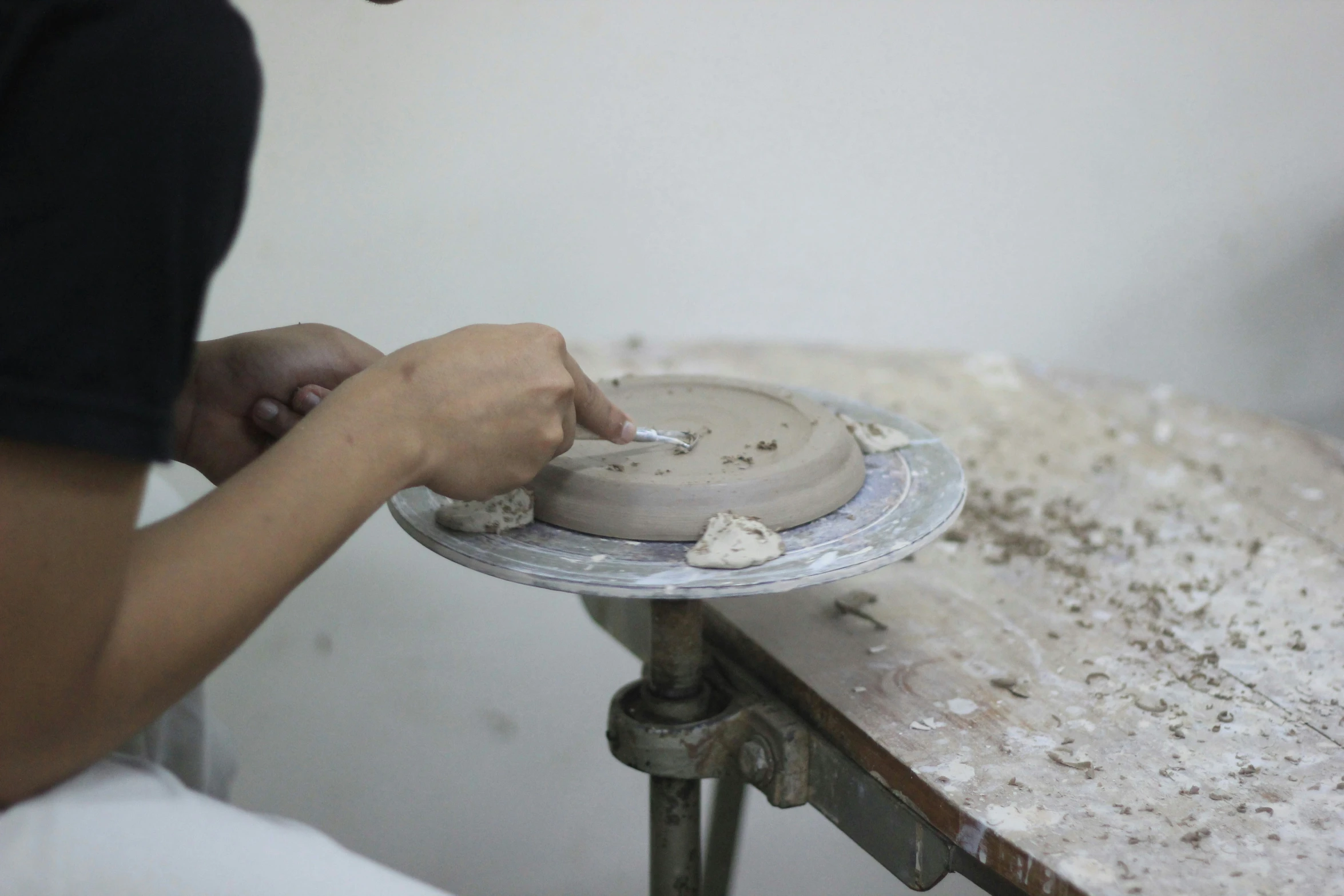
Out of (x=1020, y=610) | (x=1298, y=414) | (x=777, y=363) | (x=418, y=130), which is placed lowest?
(x=1298, y=414)

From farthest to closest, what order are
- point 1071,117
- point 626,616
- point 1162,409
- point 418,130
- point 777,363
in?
1. point 1071,117
2. point 418,130
3. point 777,363
4. point 1162,409
5. point 626,616

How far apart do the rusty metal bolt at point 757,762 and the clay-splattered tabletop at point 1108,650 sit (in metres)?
0.05

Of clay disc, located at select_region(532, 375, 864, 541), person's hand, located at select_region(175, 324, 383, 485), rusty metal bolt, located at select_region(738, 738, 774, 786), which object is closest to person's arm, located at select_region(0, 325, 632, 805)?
clay disc, located at select_region(532, 375, 864, 541)

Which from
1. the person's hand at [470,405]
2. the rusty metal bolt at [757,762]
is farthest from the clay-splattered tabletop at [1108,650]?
the person's hand at [470,405]

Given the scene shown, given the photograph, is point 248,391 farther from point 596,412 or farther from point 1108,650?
point 1108,650

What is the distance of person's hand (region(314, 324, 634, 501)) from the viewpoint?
784 millimetres

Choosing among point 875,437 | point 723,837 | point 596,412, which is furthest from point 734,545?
point 723,837

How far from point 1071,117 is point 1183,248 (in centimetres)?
42

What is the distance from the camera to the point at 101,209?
0.60m

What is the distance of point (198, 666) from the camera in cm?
68

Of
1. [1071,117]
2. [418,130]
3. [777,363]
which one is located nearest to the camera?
[777,363]

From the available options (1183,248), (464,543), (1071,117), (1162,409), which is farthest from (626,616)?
(1183,248)

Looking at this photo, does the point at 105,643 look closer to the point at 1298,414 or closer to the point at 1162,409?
the point at 1162,409

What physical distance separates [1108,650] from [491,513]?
0.59 meters
